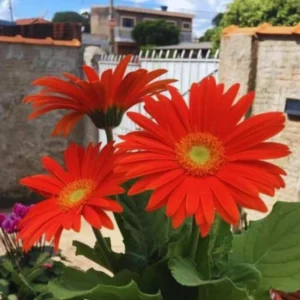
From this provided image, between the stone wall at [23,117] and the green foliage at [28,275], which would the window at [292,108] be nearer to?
the green foliage at [28,275]

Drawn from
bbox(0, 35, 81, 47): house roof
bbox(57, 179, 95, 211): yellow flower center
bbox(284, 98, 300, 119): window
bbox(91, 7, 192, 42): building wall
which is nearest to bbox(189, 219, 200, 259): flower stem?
bbox(57, 179, 95, 211): yellow flower center

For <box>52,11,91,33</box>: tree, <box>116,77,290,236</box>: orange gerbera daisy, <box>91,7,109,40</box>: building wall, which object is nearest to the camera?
<box>116,77,290,236</box>: orange gerbera daisy

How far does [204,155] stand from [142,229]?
0.14 metres

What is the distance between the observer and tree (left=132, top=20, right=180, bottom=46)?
22703mm

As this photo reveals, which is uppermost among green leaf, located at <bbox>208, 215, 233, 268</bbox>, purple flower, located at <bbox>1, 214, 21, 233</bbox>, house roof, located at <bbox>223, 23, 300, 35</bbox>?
house roof, located at <bbox>223, 23, 300, 35</bbox>

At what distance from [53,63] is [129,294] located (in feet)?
12.5

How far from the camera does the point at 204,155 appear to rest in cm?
43

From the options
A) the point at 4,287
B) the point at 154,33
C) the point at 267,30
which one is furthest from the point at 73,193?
the point at 154,33

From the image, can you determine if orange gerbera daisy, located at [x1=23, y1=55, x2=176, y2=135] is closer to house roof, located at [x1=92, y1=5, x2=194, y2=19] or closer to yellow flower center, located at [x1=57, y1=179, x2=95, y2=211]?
yellow flower center, located at [x1=57, y1=179, x2=95, y2=211]

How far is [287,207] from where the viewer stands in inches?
19.7

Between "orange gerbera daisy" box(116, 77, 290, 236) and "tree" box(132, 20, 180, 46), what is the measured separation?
22.5 metres

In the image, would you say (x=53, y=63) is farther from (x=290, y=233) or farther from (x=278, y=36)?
(x=290, y=233)

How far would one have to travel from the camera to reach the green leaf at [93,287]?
0.42 metres

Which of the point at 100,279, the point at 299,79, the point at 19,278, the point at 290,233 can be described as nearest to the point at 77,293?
the point at 100,279
